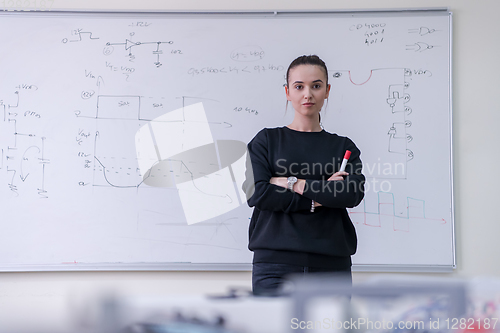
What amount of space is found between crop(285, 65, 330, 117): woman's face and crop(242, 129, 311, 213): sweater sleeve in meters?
0.16

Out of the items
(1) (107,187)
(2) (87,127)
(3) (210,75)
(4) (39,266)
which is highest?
(3) (210,75)

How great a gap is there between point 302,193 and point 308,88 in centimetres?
37

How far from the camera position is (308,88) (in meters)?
1.26

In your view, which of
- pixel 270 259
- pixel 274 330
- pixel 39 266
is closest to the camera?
pixel 274 330

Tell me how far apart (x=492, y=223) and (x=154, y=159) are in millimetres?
1929

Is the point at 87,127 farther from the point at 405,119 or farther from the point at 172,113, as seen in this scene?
the point at 405,119

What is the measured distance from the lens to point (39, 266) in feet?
6.62

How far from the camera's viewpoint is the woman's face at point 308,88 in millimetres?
1258

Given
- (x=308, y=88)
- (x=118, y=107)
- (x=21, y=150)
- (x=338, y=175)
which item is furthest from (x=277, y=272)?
(x=21, y=150)

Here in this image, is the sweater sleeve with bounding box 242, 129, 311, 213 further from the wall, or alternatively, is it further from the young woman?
the wall

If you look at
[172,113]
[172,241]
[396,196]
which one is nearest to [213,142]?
[172,113]

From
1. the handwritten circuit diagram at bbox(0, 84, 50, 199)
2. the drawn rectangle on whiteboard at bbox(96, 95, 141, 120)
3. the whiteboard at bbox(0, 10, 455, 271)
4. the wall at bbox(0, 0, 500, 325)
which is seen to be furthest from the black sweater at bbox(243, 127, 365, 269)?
the handwritten circuit diagram at bbox(0, 84, 50, 199)

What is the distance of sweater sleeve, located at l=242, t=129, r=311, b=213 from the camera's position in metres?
1.15

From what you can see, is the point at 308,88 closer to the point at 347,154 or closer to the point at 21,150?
the point at 347,154
